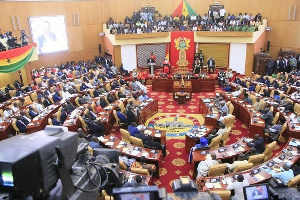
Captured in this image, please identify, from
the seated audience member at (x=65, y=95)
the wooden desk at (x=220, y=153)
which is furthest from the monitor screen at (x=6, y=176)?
the seated audience member at (x=65, y=95)

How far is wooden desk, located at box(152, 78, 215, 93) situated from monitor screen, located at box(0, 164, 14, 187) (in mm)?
14977

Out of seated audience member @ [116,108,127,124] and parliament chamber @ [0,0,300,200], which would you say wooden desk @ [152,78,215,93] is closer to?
parliament chamber @ [0,0,300,200]

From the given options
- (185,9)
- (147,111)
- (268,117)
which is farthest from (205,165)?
(185,9)

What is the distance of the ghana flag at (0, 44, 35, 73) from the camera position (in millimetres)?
13989

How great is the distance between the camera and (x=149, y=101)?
43.5ft

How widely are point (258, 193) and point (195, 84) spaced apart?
12740 millimetres

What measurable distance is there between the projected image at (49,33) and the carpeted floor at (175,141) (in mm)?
9108

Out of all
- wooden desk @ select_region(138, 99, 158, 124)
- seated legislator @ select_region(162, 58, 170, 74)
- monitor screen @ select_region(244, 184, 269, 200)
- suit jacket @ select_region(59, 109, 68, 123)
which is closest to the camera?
monitor screen @ select_region(244, 184, 269, 200)

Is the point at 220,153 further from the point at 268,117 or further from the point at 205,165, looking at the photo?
the point at 268,117

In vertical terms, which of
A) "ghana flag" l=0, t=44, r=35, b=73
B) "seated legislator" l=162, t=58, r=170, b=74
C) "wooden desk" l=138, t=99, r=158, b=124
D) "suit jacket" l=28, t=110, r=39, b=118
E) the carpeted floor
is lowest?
the carpeted floor

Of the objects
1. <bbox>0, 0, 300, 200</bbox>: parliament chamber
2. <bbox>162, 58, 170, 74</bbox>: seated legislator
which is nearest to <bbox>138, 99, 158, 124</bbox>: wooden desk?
<bbox>0, 0, 300, 200</bbox>: parliament chamber

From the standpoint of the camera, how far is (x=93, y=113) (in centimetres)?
1173

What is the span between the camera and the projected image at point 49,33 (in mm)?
19656

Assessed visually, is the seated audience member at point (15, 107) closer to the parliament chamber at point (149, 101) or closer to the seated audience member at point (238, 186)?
the parliament chamber at point (149, 101)
